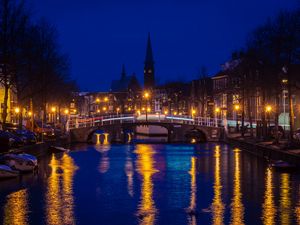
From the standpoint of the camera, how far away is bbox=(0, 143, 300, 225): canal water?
2866 cm

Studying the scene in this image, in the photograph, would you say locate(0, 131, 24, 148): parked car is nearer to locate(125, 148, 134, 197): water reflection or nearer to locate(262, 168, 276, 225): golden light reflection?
locate(125, 148, 134, 197): water reflection

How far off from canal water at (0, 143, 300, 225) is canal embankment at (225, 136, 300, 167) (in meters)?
1.61

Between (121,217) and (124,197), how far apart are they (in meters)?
6.08

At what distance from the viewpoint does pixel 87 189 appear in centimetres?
3844

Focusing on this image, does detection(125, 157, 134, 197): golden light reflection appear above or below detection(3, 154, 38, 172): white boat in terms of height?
below

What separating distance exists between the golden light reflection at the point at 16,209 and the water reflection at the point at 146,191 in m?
4.97

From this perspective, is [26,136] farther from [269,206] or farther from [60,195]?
[269,206]

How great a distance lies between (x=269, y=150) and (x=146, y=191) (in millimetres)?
23491

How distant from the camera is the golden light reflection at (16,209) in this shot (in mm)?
27859

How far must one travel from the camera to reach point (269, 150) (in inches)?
2291

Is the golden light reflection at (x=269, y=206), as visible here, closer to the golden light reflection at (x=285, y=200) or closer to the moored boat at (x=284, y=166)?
the golden light reflection at (x=285, y=200)

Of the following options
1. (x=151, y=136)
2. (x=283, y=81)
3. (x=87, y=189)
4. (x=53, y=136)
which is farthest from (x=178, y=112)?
(x=87, y=189)

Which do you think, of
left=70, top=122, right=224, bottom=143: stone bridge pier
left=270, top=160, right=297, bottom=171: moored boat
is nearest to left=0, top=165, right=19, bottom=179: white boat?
left=270, top=160, right=297, bottom=171: moored boat

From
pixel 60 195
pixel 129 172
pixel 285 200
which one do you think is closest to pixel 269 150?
pixel 129 172
